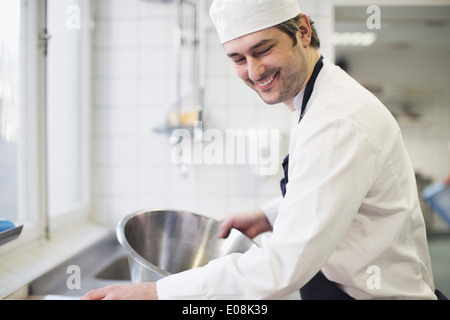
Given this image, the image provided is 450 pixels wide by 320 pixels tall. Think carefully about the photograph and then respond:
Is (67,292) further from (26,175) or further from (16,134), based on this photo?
(16,134)

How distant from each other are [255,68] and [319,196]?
0.90 feet

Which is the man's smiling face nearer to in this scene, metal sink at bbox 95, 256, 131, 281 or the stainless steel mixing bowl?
the stainless steel mixing bowl

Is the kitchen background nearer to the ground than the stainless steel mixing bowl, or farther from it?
farther from it

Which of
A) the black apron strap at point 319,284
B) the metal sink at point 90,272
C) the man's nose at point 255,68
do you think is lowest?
the metal sink at point 90,272

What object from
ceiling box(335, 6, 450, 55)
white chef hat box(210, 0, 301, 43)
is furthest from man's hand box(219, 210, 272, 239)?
ceiling box(335, 6, 450, 55)

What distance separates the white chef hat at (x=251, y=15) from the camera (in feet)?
2.16

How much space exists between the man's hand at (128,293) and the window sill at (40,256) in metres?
0.42

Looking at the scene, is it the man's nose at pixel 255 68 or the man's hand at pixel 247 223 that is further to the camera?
the man's hand at pixel 247 223

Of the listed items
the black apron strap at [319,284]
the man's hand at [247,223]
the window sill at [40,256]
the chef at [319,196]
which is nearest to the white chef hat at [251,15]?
the chef at [319,196]

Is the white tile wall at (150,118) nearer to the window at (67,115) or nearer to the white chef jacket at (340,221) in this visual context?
the window at (67,115)

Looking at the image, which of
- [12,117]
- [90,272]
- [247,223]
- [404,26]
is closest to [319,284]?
[247,223]

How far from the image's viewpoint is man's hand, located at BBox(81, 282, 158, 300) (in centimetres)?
53

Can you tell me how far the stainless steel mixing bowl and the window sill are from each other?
1.09 feet

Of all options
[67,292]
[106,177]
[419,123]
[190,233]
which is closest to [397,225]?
[190,233]
